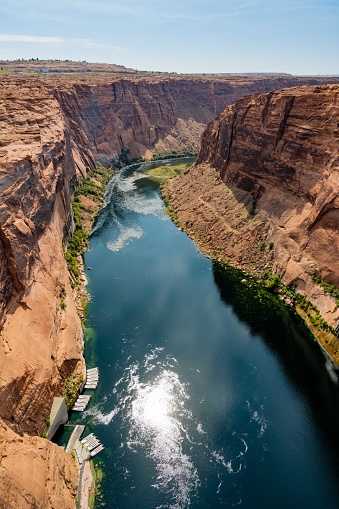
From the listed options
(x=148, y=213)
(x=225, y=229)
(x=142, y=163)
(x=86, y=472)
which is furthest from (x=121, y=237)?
(x=142, y=163)

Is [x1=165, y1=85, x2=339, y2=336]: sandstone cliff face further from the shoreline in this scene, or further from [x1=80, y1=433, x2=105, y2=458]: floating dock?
[x1=80, y1=433, x2=105, y2=458]: floating dock

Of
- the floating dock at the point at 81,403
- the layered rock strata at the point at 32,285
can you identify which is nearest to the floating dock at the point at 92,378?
the layered rock strata at the point at 32,285

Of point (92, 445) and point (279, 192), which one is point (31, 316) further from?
point (279, 192)

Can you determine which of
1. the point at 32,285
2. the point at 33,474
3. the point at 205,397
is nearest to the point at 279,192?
the point at 205,397

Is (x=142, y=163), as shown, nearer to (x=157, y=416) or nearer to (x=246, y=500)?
(x=157, y=416)

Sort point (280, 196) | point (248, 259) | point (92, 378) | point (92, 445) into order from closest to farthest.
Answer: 1. point (92, 445)
2. point (92, 378)
3. point (248, 259)
4. point (280, 196)

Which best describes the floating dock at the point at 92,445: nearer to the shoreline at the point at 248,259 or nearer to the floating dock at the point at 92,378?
the floating dock at the point at 92,378

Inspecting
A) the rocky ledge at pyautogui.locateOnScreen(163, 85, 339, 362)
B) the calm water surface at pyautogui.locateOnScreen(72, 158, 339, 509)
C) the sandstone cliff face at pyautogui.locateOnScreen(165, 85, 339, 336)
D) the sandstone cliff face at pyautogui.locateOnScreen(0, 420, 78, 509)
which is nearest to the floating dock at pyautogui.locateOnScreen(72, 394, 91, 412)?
the calm water surface at pyautogui.locateOnScreen(72, 158, 339, 509)
